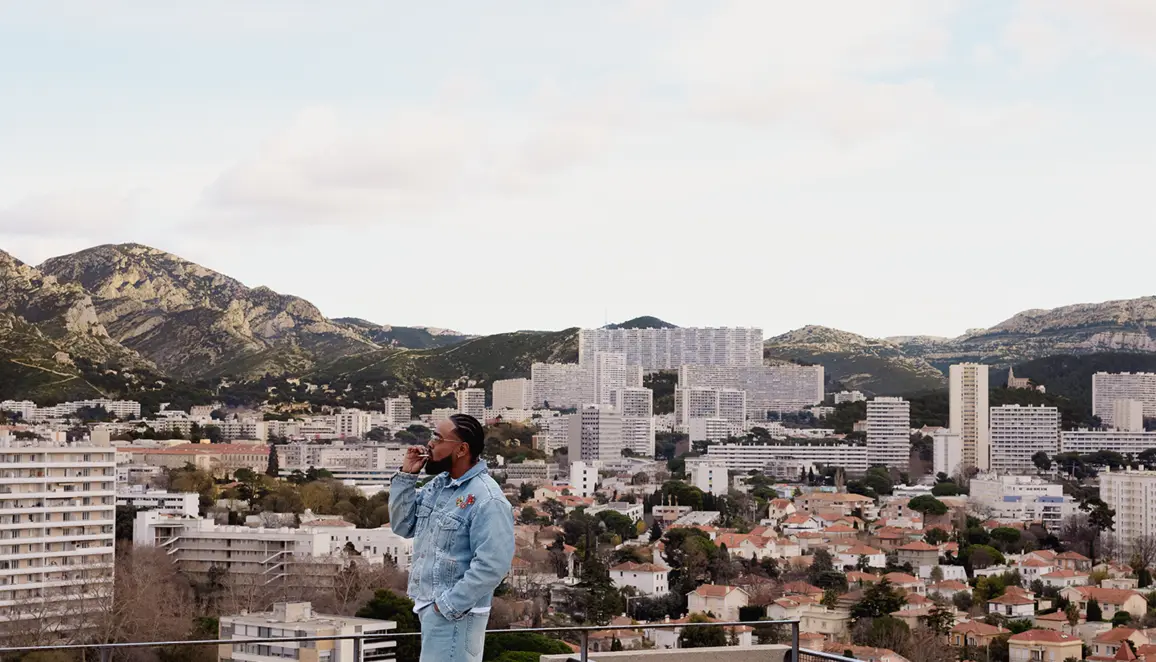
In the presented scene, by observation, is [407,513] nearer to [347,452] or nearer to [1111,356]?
[347,452]

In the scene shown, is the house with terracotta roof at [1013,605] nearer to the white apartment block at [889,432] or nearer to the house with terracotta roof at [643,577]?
the house with terracotta roof at [643,577]

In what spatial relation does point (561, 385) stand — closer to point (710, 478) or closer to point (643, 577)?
point (710, 478)

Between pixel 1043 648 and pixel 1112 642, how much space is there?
911 millimetres

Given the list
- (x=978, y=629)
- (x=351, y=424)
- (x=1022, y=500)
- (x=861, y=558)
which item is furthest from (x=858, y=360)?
(x=978, y=629)

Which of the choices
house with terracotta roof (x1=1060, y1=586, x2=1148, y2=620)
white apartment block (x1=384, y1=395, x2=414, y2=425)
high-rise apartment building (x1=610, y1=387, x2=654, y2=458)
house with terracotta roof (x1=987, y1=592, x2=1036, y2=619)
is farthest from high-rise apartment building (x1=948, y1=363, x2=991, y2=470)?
house with terracotta roof (x1=987, y1=592, x2=1036, y2=619)

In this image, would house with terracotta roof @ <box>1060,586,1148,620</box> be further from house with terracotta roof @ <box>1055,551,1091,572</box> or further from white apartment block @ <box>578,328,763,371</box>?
white apartment block @ <box>578,328,763,371</box>

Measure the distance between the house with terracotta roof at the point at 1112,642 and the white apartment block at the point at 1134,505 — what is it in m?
15.8

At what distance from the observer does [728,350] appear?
87.9 metres

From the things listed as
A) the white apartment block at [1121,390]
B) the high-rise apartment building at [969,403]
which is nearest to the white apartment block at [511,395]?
the high-rise apartment building at [969,403]

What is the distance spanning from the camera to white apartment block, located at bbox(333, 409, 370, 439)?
61.9 meters

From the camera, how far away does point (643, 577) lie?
25609mm

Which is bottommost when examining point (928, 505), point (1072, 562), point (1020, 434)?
point (1072, 562)

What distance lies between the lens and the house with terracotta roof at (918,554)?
2930 cm

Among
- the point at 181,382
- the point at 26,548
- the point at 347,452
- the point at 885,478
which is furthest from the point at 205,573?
the point at 181,382
